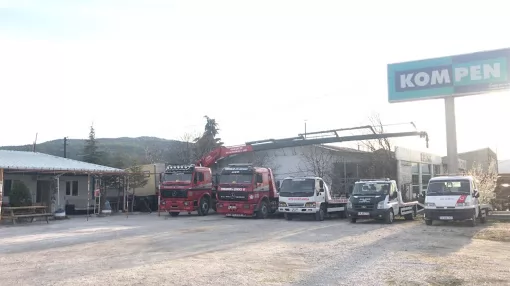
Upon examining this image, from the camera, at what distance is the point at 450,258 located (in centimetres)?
1069

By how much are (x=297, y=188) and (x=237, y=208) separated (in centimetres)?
349

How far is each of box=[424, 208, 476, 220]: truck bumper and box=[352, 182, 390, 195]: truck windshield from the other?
7.94ft

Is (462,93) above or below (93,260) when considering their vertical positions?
above

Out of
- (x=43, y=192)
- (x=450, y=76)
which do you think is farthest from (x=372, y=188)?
(x=43, y=192)

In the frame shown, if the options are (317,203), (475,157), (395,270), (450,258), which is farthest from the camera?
(475,157)

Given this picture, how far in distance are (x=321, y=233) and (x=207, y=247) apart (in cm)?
516

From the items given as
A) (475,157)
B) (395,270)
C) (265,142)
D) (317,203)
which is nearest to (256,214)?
(317,203)

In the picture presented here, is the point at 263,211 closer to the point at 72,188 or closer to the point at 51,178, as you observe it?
the point at 51,178

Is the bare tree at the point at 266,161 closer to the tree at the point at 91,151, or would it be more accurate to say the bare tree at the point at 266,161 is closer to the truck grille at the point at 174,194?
the truck grille at the point at 174,194

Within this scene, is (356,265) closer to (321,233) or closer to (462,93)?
(321,233)

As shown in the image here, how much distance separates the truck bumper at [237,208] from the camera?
2377cm

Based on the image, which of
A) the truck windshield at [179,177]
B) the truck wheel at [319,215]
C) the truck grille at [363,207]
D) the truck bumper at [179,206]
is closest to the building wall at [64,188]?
the truck windshield at [179,177]

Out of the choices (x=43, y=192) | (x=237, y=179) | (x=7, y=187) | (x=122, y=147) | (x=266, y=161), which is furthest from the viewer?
(x=122, y=147)

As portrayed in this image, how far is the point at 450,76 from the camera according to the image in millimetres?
25453
